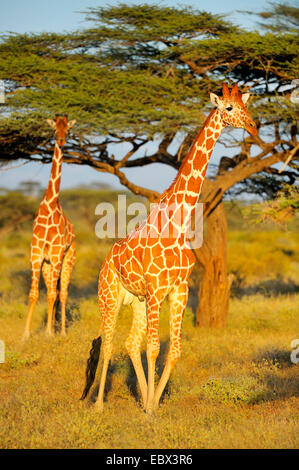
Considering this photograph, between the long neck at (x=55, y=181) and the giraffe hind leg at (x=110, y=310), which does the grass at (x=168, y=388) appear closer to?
the giraffe hind leg at (x=110, y=310)

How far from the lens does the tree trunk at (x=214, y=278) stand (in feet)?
36.5

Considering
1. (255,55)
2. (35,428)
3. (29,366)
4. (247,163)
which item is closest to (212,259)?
(247,163)

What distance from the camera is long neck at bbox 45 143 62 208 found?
1011 centimetres

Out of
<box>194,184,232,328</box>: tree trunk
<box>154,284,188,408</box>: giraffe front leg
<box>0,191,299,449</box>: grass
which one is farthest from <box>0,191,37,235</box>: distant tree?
<box>154,284,188,408</box>: giraffe front leg

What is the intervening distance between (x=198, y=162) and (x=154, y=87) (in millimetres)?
5069

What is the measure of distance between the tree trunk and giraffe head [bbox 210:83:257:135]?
5.72 metres

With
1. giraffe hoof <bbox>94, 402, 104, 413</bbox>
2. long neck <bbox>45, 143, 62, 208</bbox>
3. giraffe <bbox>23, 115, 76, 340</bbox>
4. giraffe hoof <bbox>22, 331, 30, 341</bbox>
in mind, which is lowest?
giraffe hoof <bbox>94, 402, 104, 413</bbox>

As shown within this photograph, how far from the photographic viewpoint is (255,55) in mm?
9891

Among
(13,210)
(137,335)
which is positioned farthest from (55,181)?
(13,210)

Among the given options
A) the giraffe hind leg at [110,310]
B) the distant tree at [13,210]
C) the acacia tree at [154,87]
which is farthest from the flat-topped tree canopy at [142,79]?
the distant tree at [13,210]

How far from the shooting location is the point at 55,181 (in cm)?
1011

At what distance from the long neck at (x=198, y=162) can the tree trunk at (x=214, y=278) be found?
5.50m

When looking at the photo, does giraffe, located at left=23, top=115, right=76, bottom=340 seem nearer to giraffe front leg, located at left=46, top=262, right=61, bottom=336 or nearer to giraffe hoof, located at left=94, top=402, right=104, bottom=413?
giraffe front leg, located at left=46, top=262, right=61, bottom=336

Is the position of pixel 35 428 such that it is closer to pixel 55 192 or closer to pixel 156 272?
pixel 156 272
